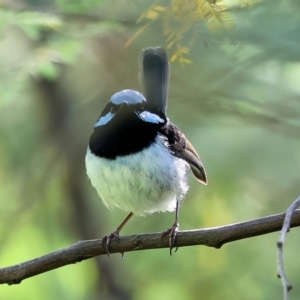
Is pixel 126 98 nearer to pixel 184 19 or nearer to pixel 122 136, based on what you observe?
pixel 122 136

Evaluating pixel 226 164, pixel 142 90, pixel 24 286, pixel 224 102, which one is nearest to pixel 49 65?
pixel 142 90

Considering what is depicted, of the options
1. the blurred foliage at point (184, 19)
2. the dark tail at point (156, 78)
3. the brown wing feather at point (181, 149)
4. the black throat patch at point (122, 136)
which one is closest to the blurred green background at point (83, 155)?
the dark tail at point (156, 78)

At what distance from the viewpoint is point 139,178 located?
337 cm

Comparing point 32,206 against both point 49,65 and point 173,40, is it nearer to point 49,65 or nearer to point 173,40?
point 49,65

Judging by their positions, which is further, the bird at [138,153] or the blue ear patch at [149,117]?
the blue ear patch at [149,117]

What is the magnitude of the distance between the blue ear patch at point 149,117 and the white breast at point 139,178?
0.33ft

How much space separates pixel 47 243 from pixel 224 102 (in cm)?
220

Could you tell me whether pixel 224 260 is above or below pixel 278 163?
below

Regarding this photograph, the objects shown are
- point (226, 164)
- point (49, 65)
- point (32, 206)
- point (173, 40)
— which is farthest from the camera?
point (32, 206)

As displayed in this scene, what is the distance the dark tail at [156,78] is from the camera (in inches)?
142

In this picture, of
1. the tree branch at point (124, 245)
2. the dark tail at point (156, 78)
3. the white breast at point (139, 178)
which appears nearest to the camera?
the tree branch at point (124, 245)

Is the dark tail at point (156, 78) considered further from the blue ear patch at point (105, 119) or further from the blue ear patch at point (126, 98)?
the blue ear patch at point (105, 119)

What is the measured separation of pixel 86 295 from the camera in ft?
17.5

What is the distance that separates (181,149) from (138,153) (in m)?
0.51
